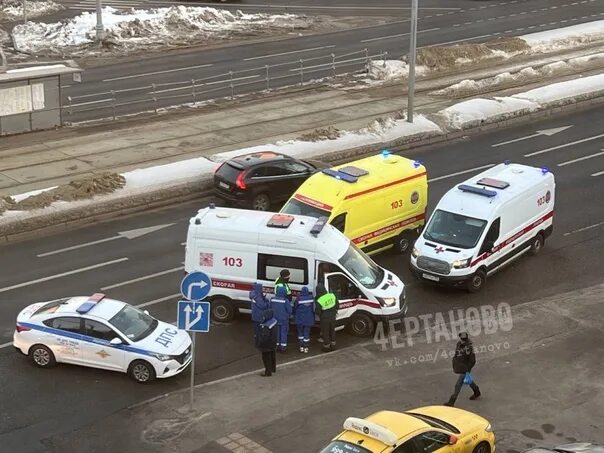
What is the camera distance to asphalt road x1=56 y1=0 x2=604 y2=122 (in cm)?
4112

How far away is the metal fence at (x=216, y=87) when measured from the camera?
1538 inches

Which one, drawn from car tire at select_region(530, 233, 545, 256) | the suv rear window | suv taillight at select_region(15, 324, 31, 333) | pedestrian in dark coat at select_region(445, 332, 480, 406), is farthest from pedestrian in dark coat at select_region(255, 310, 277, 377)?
the suv rear window

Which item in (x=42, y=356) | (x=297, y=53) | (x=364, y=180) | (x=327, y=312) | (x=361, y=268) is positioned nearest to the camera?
(x=42, y=356)

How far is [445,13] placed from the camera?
192 feet

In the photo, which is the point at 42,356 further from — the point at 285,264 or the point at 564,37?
the point at 564,37

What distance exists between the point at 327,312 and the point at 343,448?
5.99 m

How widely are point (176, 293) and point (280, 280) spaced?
11.5ft

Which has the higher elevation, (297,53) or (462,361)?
(462,361)

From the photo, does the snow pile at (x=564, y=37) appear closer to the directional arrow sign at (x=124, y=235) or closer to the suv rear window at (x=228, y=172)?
the suv rear window at (x=228, y=172)

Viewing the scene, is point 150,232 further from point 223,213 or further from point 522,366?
point 522,366

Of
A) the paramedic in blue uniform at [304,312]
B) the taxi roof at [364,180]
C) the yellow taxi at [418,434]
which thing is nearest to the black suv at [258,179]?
the taxi roof at [364,180]

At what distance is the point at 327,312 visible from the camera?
20500mm

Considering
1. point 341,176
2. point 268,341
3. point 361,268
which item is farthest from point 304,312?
point 341,176
